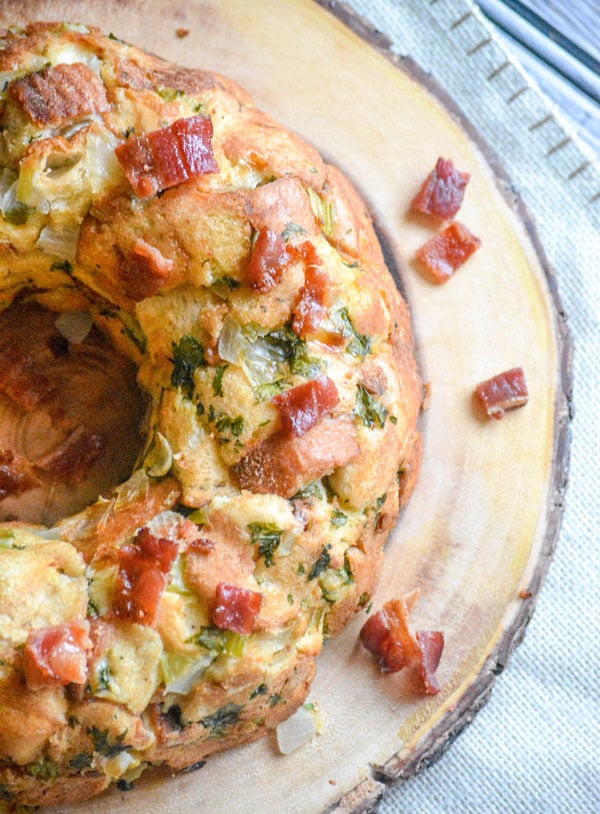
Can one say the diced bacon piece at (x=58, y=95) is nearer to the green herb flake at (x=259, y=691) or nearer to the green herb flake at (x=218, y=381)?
the green herb flake at (x=218, y=381)

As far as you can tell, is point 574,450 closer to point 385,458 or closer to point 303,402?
point 385,458

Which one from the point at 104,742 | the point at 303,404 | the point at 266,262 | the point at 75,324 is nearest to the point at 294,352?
the point at 303,404

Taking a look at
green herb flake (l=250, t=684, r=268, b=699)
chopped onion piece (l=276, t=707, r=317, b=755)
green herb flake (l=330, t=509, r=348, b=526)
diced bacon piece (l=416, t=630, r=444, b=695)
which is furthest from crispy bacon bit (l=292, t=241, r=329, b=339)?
chopped onion piece (l=276, t=707, r=317, b=755)

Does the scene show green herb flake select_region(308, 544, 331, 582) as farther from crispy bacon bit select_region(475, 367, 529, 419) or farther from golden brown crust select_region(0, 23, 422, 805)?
crispy bacon bit select_region(475, 367, 529, 419)

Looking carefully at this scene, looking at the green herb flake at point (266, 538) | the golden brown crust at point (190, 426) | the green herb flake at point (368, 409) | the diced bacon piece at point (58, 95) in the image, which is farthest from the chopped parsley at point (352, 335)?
the diced bacon piece at point (58, 95)

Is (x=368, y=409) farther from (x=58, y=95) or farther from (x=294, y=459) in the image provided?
(x=58, y=95)

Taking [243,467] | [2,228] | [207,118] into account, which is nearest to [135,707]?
→ [243,467]
